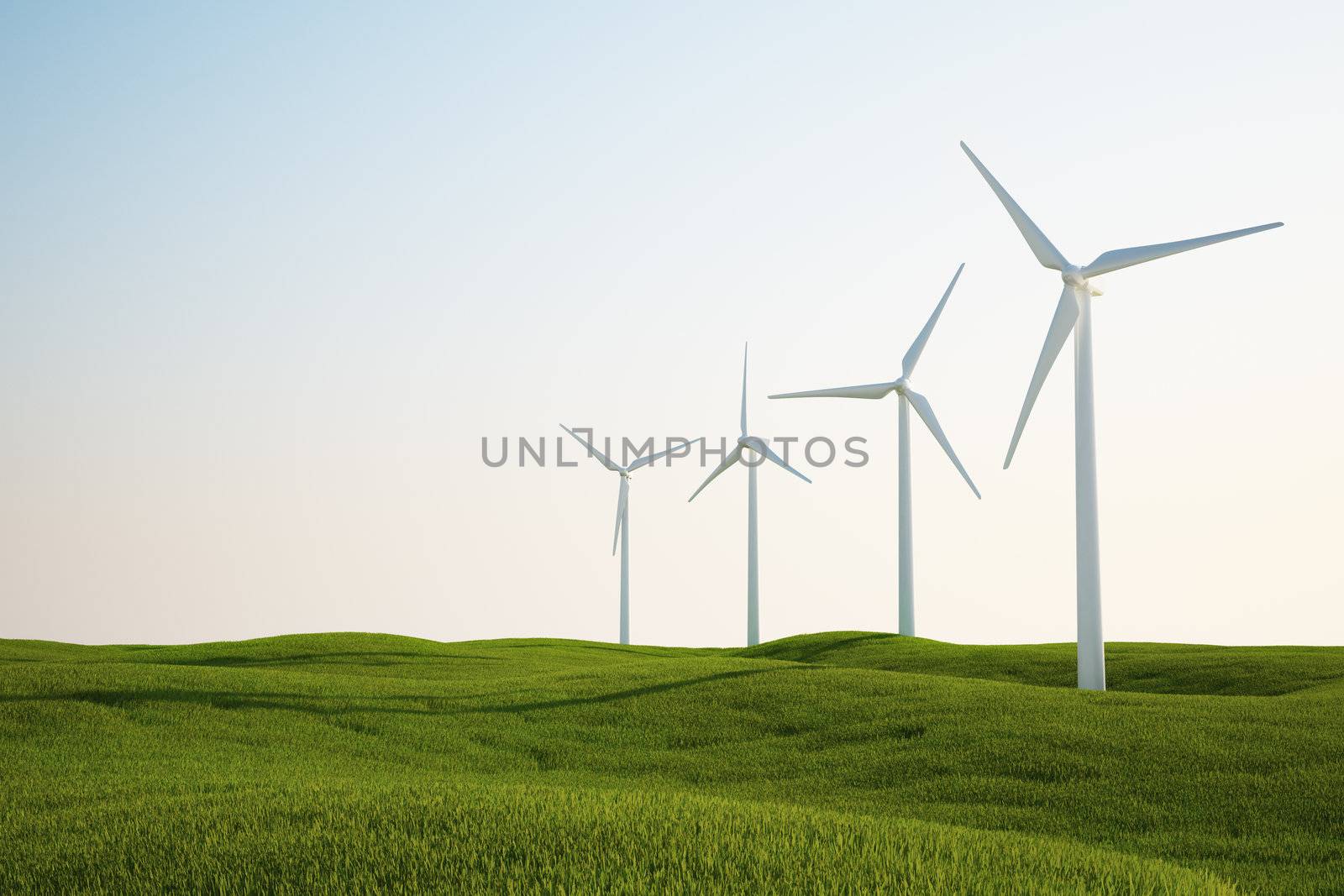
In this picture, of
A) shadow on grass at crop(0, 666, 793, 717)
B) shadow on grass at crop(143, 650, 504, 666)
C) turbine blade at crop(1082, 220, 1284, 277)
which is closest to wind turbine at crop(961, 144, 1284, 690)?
turbine blade at crop(1082, 220, 1284, 277)

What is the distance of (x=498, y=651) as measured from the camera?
183 ft

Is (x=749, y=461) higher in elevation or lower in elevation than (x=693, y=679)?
higher

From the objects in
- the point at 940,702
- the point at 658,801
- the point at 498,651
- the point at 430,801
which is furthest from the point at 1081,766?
the point at 498,651

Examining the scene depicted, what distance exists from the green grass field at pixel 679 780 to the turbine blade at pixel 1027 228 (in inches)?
586

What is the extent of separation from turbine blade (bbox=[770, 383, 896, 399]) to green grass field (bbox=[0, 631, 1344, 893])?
19.0 m

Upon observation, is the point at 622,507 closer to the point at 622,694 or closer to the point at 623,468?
the point at 623,468

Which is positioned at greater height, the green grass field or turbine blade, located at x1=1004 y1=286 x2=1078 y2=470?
turbine blade, located at x1=1004 y1=286 x2=1078 y2=470

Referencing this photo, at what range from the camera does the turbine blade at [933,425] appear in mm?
52344

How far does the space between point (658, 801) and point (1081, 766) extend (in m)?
10.1

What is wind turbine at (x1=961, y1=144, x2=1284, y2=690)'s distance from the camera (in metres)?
33.0

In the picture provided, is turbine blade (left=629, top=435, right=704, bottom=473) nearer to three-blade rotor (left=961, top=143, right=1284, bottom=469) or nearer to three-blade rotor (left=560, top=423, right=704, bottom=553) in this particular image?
three-blade rotor (left=560, top=423, right=704, bottom=553)

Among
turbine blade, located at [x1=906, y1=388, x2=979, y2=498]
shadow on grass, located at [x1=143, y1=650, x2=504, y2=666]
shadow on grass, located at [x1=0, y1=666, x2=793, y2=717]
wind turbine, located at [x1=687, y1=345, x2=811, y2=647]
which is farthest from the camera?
wind turbine, located at [x1=687, y1=345, x2=811, y2=647]

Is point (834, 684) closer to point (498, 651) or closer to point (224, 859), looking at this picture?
point (224, 859)

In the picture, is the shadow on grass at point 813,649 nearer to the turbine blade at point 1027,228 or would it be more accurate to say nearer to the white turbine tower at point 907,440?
the white turbine tower at point 907,440
